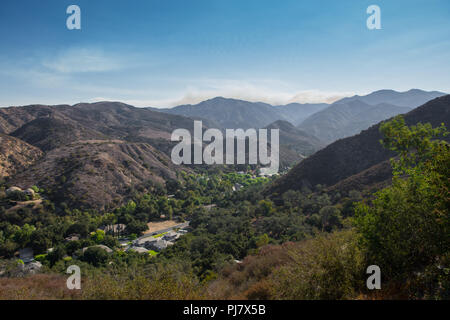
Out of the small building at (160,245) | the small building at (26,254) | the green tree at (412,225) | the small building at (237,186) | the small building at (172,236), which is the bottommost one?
the small building at (26,254)

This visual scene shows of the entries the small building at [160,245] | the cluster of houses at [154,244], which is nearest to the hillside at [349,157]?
the cluster of houses at [154,244]

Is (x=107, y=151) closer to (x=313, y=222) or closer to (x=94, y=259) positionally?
(x=94, y=259)

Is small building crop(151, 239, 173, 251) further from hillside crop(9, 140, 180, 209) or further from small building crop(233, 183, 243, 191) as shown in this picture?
small building crop(233, 183, 243, 191)

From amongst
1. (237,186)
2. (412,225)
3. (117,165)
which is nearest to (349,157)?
(237,186)

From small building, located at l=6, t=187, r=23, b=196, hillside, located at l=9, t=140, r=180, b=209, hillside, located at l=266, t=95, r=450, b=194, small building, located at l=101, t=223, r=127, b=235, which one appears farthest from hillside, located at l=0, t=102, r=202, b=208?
hillside, located at l=266, t=95, r=450, b=194

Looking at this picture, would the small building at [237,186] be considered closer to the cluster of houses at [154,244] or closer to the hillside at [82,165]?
the hillside at [82,165]

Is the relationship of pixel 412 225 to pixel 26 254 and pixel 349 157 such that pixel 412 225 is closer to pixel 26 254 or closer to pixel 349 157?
pixel 26 254
